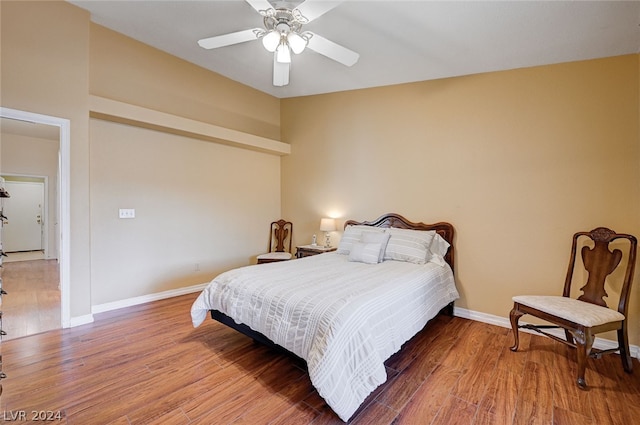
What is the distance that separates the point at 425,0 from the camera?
2.26m

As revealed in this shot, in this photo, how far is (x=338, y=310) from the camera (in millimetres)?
1827

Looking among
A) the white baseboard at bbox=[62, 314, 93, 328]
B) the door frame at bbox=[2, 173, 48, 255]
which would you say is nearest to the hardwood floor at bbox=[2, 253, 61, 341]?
the white baseboard at bbox=[62, 314, 93, 328]

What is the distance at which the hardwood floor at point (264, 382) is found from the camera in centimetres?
178

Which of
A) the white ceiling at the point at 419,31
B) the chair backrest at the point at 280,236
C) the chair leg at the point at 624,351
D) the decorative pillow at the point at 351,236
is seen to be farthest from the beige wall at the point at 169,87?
the chair leg at the point at 624,351

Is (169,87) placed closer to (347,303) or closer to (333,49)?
(333,49)

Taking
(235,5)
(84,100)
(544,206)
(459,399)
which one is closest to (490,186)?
(544,206)

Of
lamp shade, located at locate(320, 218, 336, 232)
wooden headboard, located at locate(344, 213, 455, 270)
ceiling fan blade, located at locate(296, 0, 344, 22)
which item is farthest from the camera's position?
lamp shade, located at locate(320, 218, 336, 232)

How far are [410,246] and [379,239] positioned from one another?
0.36 metres

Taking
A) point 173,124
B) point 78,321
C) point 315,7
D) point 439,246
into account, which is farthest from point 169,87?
point 439,246

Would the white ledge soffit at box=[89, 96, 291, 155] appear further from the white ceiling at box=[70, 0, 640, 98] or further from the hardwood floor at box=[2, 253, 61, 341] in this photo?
the hardwood floor at box=[2, 253, 61, 341]

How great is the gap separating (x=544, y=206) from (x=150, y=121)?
449 centimetres

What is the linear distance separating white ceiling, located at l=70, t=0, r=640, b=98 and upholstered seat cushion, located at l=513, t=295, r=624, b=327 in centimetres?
228

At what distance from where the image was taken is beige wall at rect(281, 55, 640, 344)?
104 inches

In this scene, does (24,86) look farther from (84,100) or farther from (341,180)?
(341,180)
